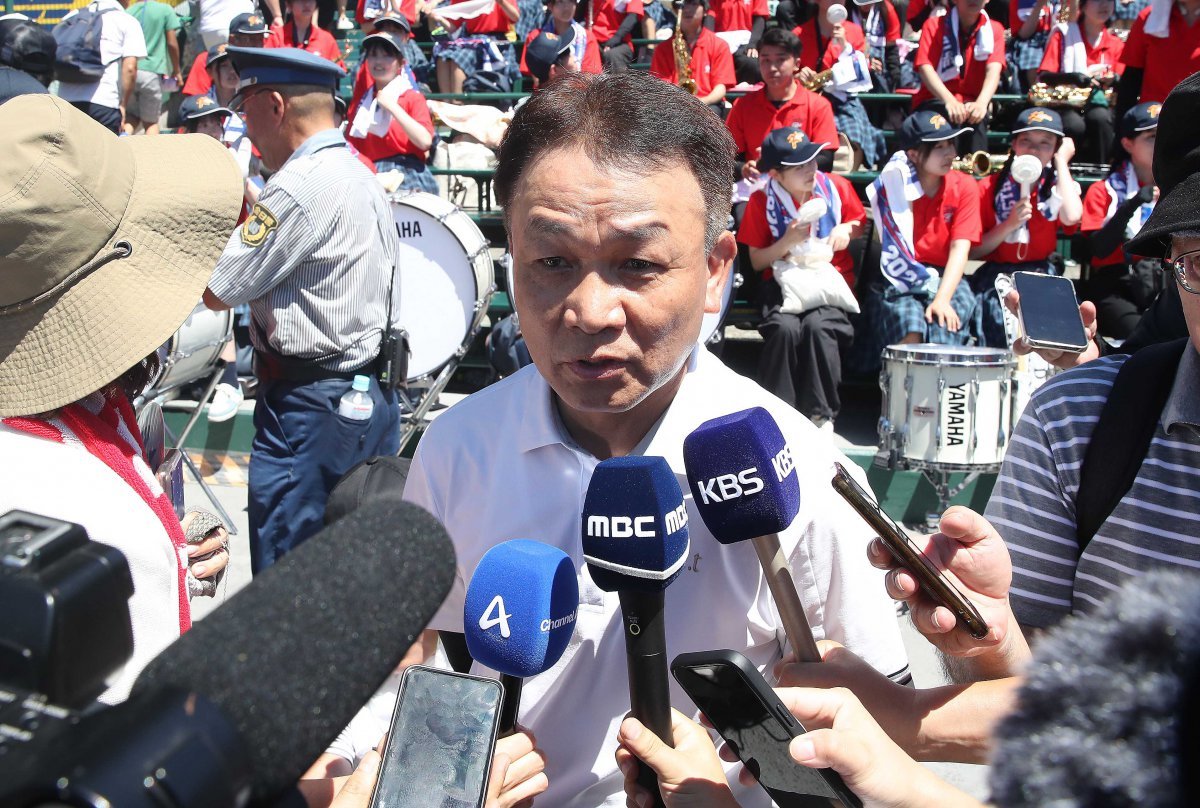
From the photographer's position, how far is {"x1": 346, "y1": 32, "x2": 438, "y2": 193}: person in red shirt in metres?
8.31

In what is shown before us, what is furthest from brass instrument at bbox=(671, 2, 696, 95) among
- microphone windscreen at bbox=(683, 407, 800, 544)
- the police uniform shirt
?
microphone windscreen at bbox=(683, 407, 800, 544)

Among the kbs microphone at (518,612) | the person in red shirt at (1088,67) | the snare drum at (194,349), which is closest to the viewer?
the kbs microphone at (518,612)

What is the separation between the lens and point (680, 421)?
1.87m

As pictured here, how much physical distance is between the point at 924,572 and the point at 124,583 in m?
0.98

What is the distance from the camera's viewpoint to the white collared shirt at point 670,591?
5.71ft

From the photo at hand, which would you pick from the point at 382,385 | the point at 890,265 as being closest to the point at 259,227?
the point at 382,385

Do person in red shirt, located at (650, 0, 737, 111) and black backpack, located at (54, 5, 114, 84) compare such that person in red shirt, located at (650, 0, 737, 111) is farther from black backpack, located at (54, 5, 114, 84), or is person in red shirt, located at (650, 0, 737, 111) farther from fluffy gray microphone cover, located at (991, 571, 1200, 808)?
fluffy gray microphone cover, located at (991, 571, 1200, 808)

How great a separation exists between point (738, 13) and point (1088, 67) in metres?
3.24

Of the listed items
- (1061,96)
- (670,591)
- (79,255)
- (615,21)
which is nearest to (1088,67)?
(1061,96)

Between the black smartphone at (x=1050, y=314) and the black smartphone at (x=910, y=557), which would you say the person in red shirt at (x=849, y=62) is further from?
the black smartphone at (x=910, y=557)

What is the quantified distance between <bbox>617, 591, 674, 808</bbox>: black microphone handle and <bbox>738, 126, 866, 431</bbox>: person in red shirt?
5.16 m

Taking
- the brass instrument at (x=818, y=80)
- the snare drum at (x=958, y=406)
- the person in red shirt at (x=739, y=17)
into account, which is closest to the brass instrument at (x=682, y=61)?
the person in red shirt at (x=739, y=17)

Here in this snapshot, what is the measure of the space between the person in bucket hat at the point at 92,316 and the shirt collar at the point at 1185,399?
161 cm

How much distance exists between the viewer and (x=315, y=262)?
13.6 feet
